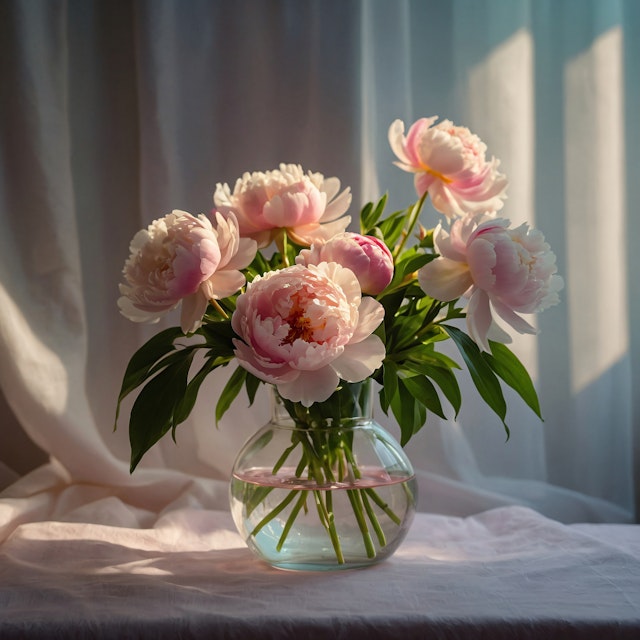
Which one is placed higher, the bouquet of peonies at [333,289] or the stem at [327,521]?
the bouquet of peonies at [333,289]

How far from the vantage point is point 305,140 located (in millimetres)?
1370

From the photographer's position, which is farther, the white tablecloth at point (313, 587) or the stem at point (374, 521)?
the stem at point (374, 521)

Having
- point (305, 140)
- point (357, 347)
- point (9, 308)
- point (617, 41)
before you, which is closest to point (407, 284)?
point (357, 347)

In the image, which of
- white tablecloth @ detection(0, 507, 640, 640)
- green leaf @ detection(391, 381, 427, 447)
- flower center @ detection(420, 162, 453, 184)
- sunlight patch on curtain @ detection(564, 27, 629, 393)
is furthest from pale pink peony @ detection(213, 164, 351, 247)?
sunlight patch on curtain @ detection(564, 27, 629, 393)

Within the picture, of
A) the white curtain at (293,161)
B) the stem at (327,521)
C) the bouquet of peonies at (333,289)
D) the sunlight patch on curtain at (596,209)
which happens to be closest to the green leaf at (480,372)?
the bouquet of peonies at (333,289)

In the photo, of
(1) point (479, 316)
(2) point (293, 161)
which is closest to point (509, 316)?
(1) point (479, 316)

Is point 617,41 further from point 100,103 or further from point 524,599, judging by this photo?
point 524,599

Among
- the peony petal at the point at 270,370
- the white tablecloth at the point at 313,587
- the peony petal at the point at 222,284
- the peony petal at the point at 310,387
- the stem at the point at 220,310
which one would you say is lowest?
the white tablecloth at the point at 313,587

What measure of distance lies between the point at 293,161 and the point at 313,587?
79 centimetres

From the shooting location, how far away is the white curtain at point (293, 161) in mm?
1318

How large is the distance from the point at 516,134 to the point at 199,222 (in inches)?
31.2

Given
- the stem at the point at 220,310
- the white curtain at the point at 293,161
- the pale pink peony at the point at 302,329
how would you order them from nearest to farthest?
1. the pale pink peony at the point at 302,329
2. the stem at the point at 220,310
3. the white curtain at the point at 293,161

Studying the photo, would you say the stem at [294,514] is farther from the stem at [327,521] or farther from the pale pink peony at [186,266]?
the pale pink peony at [186,266]

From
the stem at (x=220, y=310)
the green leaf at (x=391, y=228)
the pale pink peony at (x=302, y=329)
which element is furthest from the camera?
the green leaf at (x=391, y=228)
